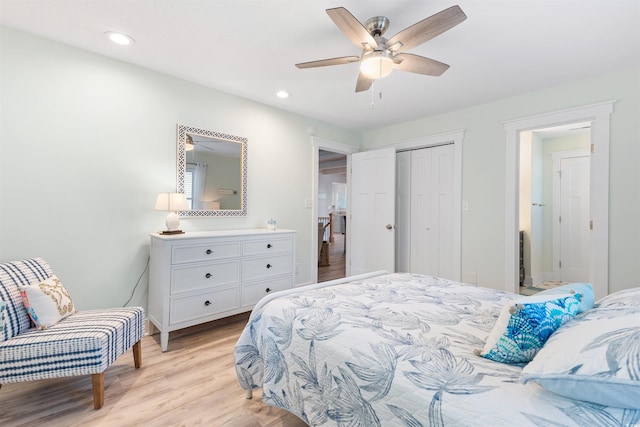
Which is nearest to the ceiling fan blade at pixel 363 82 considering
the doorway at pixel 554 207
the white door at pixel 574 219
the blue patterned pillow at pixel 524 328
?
the blue patterned pillow at pixel 524 328

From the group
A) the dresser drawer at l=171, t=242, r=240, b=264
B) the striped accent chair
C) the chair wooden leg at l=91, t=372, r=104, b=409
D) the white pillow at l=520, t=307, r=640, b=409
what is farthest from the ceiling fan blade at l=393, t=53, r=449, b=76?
the chair wooden leg at l=91, t=372, r=104, b=409

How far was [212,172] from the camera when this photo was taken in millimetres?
3086

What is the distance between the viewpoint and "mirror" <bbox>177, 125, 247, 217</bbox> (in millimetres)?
2898

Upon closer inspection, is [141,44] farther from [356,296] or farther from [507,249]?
[507,249]

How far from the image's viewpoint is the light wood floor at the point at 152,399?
1.59 metres

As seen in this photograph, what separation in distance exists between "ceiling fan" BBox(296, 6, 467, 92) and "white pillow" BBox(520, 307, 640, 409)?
146cm

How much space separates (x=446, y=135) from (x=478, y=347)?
10.5 ft

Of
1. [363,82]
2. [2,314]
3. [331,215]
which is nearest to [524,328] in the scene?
[363,82]

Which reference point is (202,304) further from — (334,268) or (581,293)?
(334,268)

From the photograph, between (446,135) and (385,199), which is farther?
(385,199)

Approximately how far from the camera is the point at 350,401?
1.04 meters

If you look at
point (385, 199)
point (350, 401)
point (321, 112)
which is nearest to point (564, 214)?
point (385, 199)

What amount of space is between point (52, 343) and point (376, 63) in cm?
249

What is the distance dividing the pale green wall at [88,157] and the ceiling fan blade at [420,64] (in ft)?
6.53
